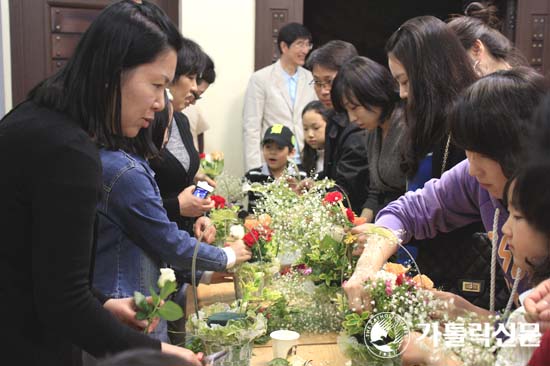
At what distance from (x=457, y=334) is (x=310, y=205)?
1104mm

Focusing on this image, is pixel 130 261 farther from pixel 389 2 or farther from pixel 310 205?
pixel 389 2

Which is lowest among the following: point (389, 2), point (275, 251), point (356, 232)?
point (275, 251)

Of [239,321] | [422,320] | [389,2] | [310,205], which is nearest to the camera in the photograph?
[422,320]

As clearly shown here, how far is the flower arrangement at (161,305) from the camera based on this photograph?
4.62 ft

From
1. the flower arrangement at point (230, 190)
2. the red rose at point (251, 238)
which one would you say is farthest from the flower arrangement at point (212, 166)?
the red rose at point (251, 238)

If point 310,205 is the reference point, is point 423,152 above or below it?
above

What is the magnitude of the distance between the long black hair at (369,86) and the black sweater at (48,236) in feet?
5.78

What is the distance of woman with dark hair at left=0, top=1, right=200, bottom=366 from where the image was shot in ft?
4.20

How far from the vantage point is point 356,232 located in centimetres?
210

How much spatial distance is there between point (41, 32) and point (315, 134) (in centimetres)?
256

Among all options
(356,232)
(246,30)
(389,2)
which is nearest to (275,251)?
(356,232)

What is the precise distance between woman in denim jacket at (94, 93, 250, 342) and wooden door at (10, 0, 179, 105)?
381 centimetres

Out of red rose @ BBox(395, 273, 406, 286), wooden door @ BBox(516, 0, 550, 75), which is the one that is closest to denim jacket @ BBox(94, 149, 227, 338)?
red rose @ BBox(395, 273, 406, 286)

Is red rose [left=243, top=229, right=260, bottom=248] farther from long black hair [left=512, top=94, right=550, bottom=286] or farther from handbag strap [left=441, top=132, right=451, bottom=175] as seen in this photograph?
long black hair [left=512, top=94, right=550, bottom=286]
